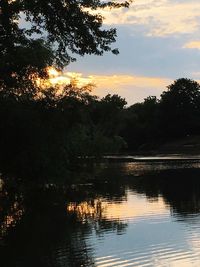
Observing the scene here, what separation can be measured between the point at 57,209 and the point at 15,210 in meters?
2.19

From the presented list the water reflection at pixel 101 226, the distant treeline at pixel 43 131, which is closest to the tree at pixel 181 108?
the distant treeline at pixel 43 131

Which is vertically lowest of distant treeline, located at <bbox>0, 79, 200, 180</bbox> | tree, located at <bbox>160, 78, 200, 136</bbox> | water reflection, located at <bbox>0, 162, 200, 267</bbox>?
water reflection, located at <bbox>0, 162, 200, 267</bbox>

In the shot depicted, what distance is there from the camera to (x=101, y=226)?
2305cm

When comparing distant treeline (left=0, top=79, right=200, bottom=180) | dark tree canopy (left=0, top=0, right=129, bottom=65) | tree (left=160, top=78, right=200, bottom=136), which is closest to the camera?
dark tree canopy (left=0, top=0, right=129, bottom=65)

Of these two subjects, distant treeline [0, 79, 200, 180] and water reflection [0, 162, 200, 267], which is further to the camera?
distant treeline [0, 79, 200, 180]

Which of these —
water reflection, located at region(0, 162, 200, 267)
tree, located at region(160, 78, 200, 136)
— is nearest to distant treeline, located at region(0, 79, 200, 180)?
water reflection, located at region(0, 162, 200, 267)

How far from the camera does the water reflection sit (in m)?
17.0

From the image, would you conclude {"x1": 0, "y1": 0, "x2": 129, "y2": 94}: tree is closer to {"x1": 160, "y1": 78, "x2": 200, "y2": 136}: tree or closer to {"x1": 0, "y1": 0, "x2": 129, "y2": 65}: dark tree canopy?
{"x1": 0, "y1": 0, "x2": 129, "y2": 65}: dark tree canopy

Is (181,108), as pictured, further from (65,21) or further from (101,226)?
(65,21)

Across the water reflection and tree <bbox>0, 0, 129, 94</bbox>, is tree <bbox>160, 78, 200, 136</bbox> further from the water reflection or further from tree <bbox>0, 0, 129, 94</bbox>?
tree <bbox>0, 0, 129, 94</bbox>

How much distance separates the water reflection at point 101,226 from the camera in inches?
671

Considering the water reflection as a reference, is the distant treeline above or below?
above

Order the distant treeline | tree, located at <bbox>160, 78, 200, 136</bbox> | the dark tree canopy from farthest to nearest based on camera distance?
tree, located at <bbox>160, 78, 200, 136</bbox> → the distant treeline → the dark tree canopy

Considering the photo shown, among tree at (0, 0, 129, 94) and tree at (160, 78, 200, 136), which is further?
tree at (160, 78, 200, 136)
